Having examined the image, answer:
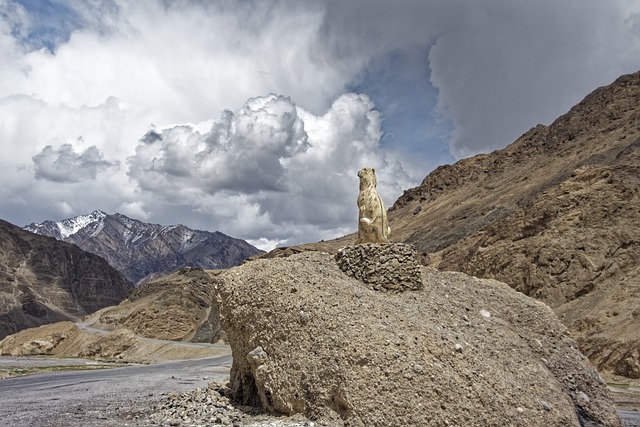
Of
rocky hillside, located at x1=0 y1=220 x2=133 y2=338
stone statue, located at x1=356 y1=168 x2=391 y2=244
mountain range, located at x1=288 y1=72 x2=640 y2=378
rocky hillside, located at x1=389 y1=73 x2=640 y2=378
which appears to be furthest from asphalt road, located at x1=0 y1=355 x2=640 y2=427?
rocky hillside, located at x1=0 y1=220 x2=133 y2=338

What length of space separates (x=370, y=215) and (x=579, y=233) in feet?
99.9

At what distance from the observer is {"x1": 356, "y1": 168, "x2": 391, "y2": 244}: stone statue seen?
575 inches

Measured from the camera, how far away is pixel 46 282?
152 meters

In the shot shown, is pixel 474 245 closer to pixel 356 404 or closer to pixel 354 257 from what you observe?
pixel 354 257

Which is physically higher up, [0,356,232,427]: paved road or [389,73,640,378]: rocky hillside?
[389,73,640,378]: rocky hillside

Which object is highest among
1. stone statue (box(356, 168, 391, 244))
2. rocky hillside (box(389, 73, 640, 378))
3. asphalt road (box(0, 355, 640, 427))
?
rocky hillside (box(389, 73, 640, 378))

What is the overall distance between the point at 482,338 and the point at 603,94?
9584 cm

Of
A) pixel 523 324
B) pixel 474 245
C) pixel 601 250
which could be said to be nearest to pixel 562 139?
pixel 474 245

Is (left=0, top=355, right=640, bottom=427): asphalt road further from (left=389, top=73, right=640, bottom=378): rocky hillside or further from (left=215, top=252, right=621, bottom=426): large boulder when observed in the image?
(left=389, top=73, right=640, bottom=378): rocky hillside

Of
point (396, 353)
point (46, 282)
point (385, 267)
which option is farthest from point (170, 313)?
point (46, 282)

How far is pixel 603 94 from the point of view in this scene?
315 feet

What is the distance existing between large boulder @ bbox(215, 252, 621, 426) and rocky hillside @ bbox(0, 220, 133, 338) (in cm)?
11953

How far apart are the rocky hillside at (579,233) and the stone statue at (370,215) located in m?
16.9

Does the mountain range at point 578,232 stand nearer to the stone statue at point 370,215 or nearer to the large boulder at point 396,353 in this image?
the large boulder at point 396,353
